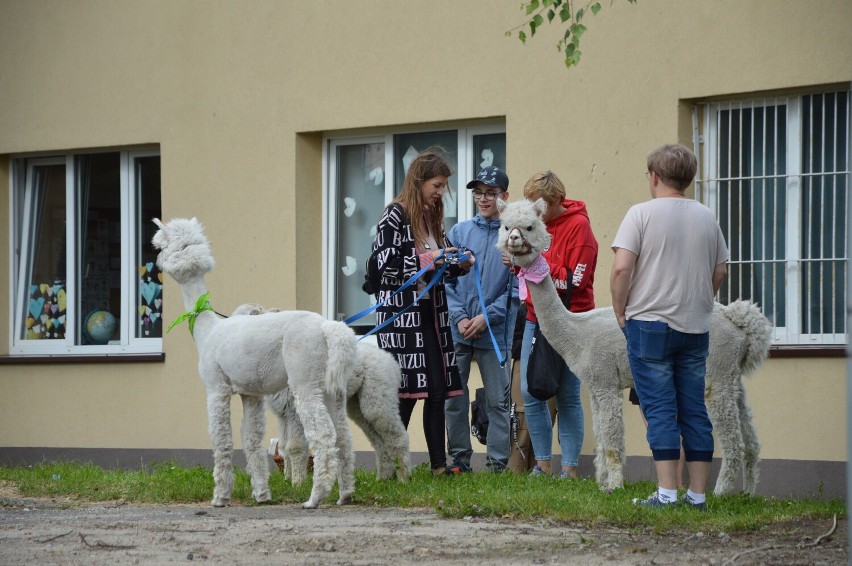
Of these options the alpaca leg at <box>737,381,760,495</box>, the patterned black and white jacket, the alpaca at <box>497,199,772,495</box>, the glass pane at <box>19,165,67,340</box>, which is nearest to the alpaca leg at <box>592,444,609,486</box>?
the alpaca at <box>497,199,772,495</box>

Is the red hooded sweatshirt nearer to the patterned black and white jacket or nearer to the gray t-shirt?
the patterned black and white jacket

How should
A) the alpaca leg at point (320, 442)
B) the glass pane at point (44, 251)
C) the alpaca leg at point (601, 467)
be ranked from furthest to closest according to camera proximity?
the glass pane at point (44, 251), the alpaca leg at point (601, 467), the alpaca leg at point (320, 442)

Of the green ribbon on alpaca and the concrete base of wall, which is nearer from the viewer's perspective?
the green ribbon on alpaca

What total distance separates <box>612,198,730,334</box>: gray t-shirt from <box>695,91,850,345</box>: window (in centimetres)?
277

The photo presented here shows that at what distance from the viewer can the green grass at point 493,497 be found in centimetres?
716

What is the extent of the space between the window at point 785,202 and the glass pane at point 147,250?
5624 mm

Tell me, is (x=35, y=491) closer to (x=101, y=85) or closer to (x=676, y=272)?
(x=101, y=85)

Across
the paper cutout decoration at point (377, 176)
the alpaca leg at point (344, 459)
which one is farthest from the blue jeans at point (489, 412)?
the paper cutout decoration at point (377, 176)

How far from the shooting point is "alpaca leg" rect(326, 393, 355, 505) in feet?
26.7

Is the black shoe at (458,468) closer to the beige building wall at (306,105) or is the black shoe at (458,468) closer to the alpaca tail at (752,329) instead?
the beige building wall at (306,105)

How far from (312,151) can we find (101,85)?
2453mm

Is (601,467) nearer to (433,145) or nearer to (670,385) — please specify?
(670,385)

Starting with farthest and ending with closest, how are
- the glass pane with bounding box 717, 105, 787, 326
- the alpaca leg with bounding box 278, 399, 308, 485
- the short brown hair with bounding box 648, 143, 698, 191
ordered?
the glass pane with bounding box 717, 105, 787, 326 → the alpaca leg with bounding box 278, 399, 308, 485 → the short brown hair with bounding box 648, 143, 698, 191

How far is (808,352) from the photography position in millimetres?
9531
